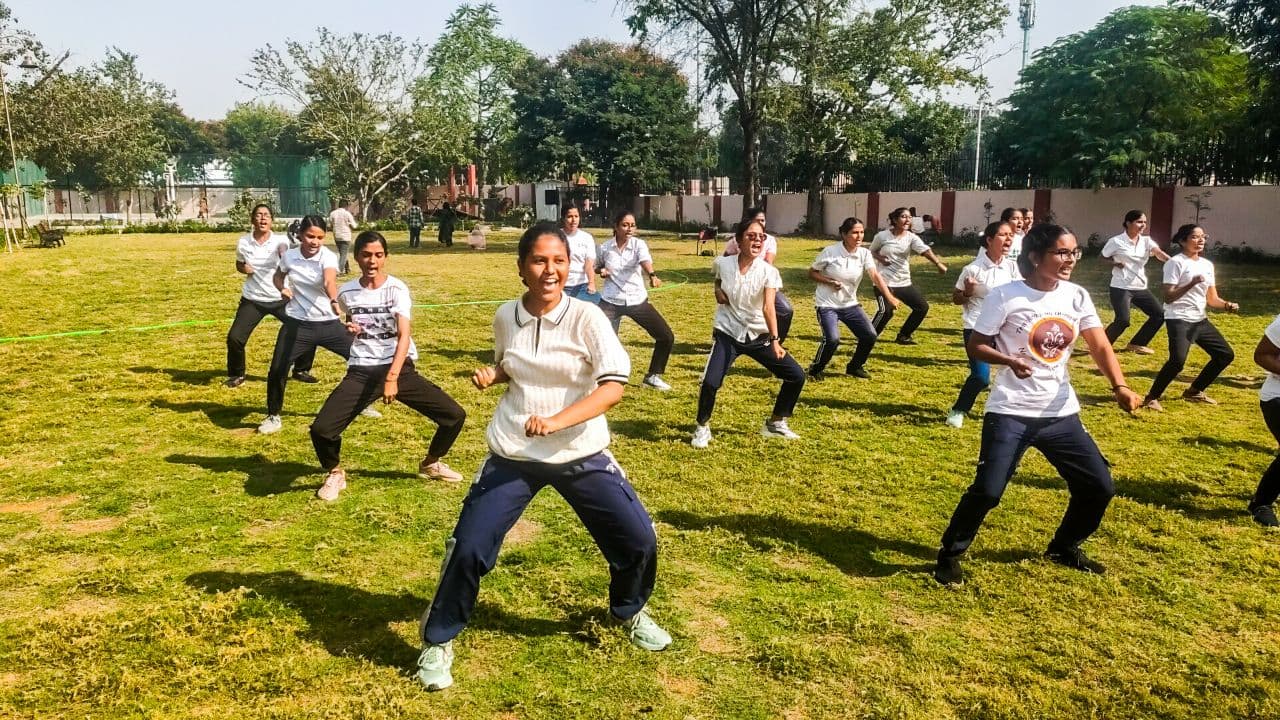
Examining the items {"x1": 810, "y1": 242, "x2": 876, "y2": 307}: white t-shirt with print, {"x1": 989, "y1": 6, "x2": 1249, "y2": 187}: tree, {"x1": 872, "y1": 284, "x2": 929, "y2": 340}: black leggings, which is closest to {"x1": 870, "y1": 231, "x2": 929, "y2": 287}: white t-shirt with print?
{"x1": 872, "y1": 284, "x2": 929, "y2": 340}: black leggings

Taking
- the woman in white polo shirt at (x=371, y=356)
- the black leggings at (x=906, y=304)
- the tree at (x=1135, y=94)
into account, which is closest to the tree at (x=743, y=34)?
the tree at (x=1135, y=94)

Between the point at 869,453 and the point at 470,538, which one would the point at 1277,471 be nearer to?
the point at 869,453

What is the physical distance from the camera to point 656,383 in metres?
9.48

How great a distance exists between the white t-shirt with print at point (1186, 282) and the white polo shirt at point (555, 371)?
6623mm

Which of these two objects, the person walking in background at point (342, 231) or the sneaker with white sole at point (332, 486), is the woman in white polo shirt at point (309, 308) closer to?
the sneaker with white sole at point (332, 486)

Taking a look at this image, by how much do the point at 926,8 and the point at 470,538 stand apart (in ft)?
103

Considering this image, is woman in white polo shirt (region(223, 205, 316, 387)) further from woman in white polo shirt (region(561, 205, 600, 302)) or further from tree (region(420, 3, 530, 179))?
tree (region(420, 3, 530, 179))

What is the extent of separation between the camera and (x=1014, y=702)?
12.0 ft

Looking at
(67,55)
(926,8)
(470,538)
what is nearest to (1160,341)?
(470,538)

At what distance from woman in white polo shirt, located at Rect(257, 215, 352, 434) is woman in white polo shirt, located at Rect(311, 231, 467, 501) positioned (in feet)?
4.94

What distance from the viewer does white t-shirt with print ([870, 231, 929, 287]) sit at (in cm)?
1088

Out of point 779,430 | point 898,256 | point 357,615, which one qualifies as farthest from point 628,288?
point 357,615

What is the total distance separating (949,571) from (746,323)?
9.52 feet

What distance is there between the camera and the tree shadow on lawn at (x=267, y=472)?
626 centimetres
